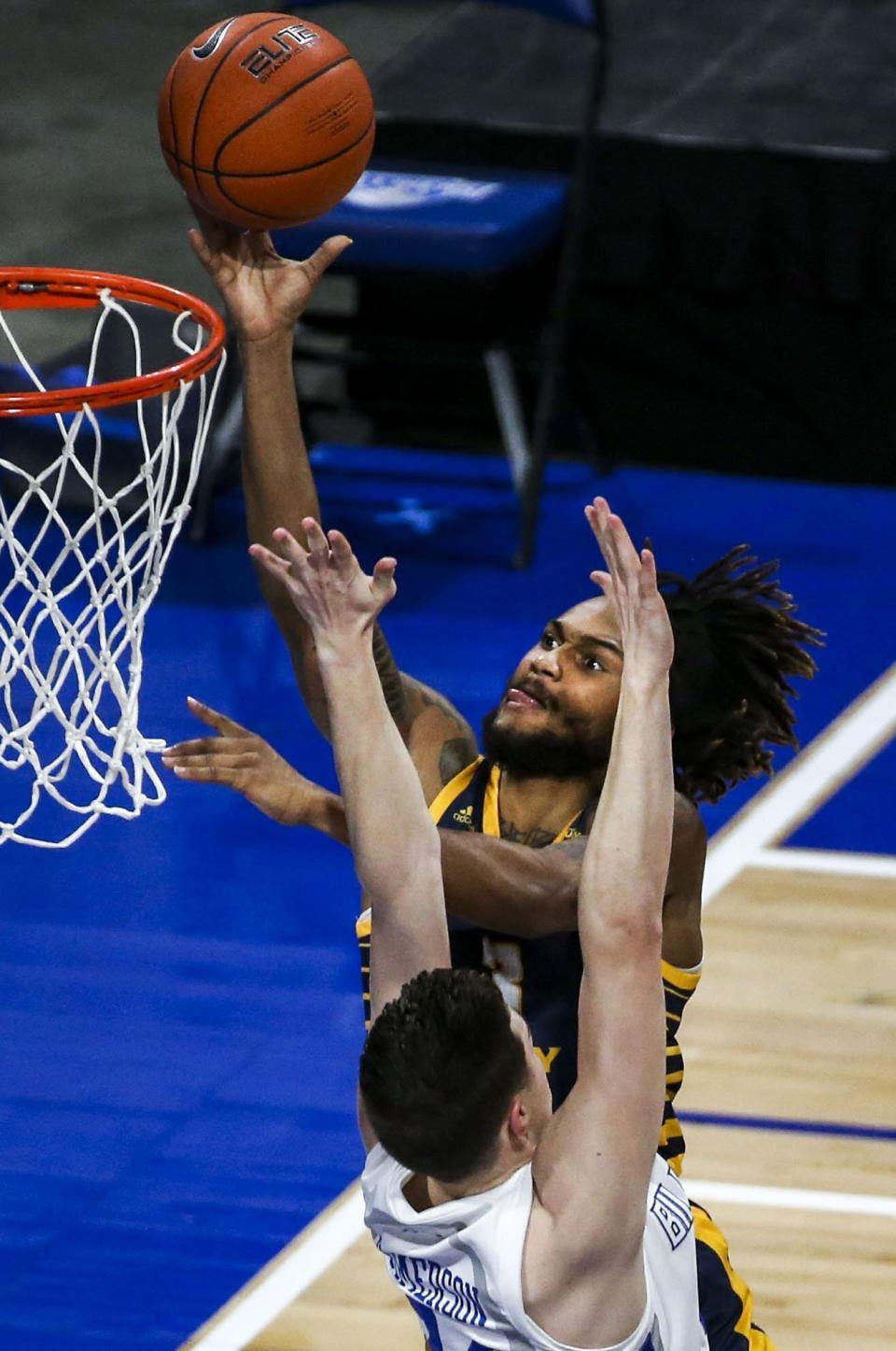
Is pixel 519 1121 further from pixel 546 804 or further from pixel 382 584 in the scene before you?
pixel 546 804

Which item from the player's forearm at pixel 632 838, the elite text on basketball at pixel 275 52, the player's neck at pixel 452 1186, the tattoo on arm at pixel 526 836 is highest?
the elite text on basketball at pixel 275 52

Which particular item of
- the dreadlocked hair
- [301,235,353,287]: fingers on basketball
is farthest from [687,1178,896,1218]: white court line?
[301,235,353,287]: fingers on basketball

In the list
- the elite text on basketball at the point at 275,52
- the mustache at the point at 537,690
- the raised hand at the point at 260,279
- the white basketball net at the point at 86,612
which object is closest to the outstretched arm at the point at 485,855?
the mustache at the point at 537,690

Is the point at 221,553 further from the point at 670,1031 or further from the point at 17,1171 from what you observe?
the point at 670,1031

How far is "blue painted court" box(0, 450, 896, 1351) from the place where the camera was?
14.9 feet

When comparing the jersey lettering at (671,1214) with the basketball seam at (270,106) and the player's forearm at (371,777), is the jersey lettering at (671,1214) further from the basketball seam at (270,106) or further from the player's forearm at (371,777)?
the basketball seam at (270,106)

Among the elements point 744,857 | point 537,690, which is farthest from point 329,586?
point 744,857

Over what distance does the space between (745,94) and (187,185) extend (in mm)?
5539

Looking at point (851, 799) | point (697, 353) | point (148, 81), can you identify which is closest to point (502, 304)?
point (697, 353)

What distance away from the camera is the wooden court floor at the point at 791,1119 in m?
4.33

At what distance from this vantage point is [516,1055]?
8.75ft

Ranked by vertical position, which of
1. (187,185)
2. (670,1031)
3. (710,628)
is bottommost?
(670,1031)

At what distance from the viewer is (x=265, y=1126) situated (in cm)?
488

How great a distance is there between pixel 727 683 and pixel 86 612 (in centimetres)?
124
